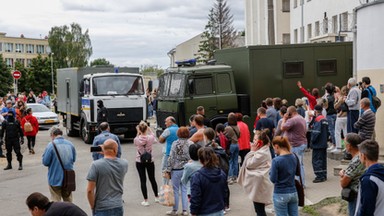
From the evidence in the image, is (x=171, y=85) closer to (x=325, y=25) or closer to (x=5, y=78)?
(x=325, y=25)

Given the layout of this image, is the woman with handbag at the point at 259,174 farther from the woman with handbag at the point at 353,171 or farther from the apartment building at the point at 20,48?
the apartment building at the point at 20,48

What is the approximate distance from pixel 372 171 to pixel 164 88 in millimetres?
14131

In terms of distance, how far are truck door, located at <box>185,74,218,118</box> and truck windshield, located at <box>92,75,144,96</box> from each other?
545 centimetres

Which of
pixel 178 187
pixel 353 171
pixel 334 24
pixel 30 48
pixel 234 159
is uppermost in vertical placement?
pixel 30 48

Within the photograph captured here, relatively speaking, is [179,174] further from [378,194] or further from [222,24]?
[222,24]

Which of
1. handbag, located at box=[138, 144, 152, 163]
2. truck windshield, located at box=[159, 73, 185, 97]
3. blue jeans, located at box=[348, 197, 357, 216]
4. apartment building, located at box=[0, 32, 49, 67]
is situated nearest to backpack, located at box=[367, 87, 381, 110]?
handbag, located at box=[138, 144, 152, 163]

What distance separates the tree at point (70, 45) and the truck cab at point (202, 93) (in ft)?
310

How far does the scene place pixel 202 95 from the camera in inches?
736

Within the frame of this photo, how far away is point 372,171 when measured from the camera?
617 centimetres

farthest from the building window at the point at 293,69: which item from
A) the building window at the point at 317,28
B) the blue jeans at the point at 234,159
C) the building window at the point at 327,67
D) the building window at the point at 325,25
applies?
the building window at the point at 317,28

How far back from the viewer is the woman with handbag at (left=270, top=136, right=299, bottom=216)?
830 cm

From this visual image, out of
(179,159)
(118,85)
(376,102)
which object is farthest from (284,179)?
(118,85)

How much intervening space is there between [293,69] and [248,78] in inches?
67.1

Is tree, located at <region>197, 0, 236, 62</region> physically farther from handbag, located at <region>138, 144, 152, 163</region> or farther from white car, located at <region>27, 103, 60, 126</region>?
handbag, located at <region>138, 144, 152, 163</region>
